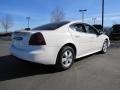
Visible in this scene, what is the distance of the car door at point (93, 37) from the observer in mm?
6587

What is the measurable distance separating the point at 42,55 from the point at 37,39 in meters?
0.45

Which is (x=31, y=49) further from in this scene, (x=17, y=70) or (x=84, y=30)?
(x=84, y=30)

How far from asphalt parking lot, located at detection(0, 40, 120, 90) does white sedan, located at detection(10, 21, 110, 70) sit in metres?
0.40

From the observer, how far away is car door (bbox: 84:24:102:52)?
6.59 metres

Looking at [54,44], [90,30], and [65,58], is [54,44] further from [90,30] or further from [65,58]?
[90,30]

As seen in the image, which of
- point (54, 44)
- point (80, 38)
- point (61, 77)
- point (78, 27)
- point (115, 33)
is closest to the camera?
point (61, 77)

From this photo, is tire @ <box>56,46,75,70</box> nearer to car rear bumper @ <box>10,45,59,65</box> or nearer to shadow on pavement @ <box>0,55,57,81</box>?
car rear bumper @ <box>10,45,59,65</box>

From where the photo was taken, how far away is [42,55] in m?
4.74

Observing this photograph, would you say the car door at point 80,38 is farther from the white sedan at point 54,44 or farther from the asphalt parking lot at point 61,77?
the asphalt parking lot at point 61,77

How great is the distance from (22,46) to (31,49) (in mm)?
380

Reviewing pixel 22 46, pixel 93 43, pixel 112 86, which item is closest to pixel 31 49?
pixel 22 46

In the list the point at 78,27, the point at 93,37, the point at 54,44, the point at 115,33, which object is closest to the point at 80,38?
the point at 78,27

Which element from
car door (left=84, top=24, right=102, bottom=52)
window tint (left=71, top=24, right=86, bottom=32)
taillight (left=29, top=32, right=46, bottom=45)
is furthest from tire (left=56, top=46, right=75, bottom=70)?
car door (left=84, top=24, right=102, bottom=52)

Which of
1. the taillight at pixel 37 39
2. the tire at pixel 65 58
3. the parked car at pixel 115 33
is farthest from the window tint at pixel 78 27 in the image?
the parked car at pixel 115 33
